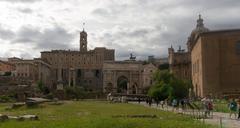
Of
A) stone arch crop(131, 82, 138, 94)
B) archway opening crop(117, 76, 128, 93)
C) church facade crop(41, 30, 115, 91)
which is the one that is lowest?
stone arch crop(131, 82, 138, 94)

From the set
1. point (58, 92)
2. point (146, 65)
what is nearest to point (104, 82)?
point (146, 65)

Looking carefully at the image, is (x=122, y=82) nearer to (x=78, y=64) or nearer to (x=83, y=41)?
(x=78, y=64)

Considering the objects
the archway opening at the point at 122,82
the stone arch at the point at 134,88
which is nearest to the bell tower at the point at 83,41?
the archway opening at the point at 122,82

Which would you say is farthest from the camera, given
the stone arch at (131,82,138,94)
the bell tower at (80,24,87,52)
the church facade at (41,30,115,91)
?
the bell tower at (80,24,87,52)

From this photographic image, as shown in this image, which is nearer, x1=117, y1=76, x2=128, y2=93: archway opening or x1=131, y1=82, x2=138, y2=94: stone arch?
x1=131, y1=82, x2=138, y2=94: stone arch

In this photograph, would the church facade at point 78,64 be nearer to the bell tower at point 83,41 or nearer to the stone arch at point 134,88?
the bell tower at point 83,41

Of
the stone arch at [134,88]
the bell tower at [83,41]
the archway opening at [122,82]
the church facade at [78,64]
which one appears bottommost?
the stone arch at [134,88]

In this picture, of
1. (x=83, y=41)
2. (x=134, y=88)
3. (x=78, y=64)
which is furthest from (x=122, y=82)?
(x=83, y=41)

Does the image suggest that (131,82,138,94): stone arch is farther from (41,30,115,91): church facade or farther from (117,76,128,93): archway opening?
(41,30,115,91): church facade

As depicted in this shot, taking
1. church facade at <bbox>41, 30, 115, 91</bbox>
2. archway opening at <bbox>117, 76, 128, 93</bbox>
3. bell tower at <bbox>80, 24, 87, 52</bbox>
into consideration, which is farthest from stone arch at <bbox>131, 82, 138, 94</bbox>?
bell tower at <bbox>80, 24, 87, 52</bbox>

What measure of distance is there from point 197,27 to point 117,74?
5918 cm

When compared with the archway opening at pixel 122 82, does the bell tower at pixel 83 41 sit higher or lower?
higher

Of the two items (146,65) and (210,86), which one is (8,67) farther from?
(210,86)

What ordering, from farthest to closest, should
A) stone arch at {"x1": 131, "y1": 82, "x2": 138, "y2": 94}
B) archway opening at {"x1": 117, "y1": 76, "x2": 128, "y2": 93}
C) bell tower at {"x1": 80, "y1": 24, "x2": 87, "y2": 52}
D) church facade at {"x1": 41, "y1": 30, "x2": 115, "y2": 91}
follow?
1. bell tower at {"x1": 80, "y1": 24, "x2": 87, "y2": 52}
2. church facade at {"x1": 41, "y1": 30, "x2": 115, "y2": 91}
3. archway opening at {"x1": 117, "y1": 76, "x2": 128, "y2": 93}
4. stone arch at {"x1": 131, "y1": 82, "x2": 138, "y2": 94}
